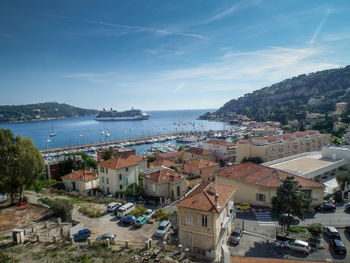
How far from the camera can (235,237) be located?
1648 cm

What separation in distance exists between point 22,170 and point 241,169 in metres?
23.0

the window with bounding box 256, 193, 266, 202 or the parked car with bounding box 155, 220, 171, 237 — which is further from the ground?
the parked car with bounding box 155, 220, 171, 237

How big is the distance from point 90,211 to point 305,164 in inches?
1187

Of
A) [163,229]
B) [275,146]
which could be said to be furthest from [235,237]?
[275,146]

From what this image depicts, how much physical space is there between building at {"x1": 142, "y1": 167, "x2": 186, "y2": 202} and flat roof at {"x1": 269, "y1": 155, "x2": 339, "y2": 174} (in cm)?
1471

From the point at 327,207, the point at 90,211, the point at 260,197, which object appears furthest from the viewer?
the point at 260,197

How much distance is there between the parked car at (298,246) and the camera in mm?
14758

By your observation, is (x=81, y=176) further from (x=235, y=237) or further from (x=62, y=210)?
(x=235, y=237)

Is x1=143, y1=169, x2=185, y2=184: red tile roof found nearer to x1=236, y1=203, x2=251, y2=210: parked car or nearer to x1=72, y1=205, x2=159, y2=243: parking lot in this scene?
x1=72, y1=205, x2=159, y2=243: parking lot

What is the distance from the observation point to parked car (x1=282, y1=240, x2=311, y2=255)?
581 inches

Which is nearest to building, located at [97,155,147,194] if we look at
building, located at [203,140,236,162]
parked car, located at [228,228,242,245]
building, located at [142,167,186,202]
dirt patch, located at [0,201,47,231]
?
building, located at [142,167,186,202]

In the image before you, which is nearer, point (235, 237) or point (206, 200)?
point (206, 200)

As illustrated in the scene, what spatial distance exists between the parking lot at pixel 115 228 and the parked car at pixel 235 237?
589cm

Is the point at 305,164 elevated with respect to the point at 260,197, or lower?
elevated
